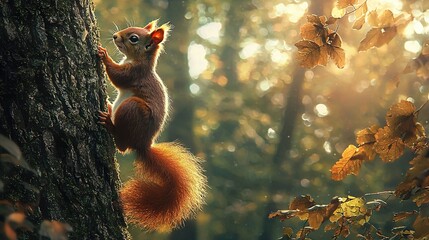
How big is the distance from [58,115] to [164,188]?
1.06 metres

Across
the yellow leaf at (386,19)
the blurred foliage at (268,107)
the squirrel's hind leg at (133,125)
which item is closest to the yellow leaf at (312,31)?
the yellow leaf at (386,19)

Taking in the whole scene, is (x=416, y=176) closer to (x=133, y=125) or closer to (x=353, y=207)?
(x=353, y=207)

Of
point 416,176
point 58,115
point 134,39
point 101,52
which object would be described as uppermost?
point 134,39

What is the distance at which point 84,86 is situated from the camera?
9.21 ft

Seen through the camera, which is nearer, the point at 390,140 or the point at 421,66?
the point at 421,66

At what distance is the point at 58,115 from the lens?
262cm

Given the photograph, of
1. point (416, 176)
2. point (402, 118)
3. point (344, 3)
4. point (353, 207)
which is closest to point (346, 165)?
point (353, 207)

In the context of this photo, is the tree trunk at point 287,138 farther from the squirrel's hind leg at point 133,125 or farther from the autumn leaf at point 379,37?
the autumn leaf at point 379,37

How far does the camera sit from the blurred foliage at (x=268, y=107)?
13.7 metres

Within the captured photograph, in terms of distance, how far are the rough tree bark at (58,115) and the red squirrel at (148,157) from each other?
178 mm

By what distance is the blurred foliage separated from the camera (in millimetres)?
13680

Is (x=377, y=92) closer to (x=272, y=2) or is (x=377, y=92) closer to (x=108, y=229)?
(x=272, y=2)

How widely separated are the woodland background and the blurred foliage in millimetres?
27

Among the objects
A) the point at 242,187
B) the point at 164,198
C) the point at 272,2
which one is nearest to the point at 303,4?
the point at 272,2
